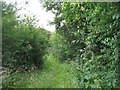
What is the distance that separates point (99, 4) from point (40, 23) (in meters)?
4.18

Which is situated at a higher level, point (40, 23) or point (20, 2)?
point (20, 2)

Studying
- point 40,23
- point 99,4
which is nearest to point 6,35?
point 99,4

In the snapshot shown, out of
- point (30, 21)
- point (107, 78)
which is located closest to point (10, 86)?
→ point (107, 78)

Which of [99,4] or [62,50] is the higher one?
[99,4]

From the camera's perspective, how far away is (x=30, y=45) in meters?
4.46

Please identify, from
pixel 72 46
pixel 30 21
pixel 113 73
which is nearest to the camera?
pixel 113 73

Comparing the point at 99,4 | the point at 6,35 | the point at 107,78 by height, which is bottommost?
the point at 107,78

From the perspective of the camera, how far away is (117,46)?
192 cm

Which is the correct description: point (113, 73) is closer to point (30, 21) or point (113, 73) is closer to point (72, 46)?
point (72, 46)

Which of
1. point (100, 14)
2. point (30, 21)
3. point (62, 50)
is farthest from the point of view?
point (62, 50)

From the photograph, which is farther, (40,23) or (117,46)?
(40,23)

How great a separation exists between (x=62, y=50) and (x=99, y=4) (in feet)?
14.1

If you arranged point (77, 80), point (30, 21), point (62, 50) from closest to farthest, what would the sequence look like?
point (77, 80) < point (30, 21) < point (62, 50)

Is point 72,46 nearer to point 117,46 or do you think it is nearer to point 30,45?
point 30,45
